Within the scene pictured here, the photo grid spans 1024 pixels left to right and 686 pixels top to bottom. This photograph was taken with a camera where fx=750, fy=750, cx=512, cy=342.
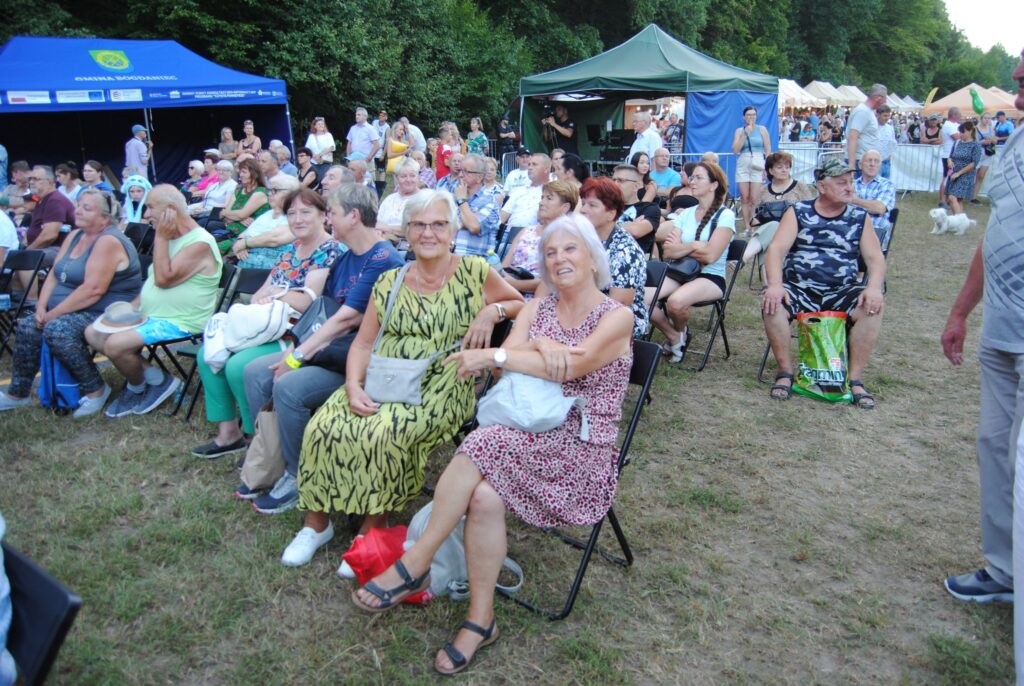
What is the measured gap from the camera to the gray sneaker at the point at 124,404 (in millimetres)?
4684

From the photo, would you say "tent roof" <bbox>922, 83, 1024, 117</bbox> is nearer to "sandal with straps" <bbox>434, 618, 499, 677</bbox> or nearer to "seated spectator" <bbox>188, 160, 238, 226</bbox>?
"seated spectator" <bbox>188, 160, 238, 226</bbox>

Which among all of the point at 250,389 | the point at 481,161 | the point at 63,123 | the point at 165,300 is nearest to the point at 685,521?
the point at 250,389

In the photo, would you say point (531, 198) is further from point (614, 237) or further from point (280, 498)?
point (280, 498)

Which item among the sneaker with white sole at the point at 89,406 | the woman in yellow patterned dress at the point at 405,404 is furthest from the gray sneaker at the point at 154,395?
the woman in yellow patterned dress at the point at 405,404

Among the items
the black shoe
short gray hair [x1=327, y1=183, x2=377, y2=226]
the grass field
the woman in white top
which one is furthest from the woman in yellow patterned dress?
the woman in white top

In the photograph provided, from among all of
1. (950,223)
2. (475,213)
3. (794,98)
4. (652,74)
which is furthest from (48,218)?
(794,98)

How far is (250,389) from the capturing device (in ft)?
12.3

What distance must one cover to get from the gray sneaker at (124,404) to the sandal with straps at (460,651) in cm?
311

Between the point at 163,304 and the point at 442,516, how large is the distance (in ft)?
9.68

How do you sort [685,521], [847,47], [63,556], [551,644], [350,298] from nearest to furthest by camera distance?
[551,644]
[63,556]
[685,521]
[350,298]
[847,47]

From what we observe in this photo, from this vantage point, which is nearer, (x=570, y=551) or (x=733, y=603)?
(x=733, y=603)

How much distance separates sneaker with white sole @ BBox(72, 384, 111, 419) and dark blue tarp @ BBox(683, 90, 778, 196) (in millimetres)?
11887

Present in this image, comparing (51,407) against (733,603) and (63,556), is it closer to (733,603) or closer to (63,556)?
(63,556)

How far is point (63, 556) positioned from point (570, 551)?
2128 mm
